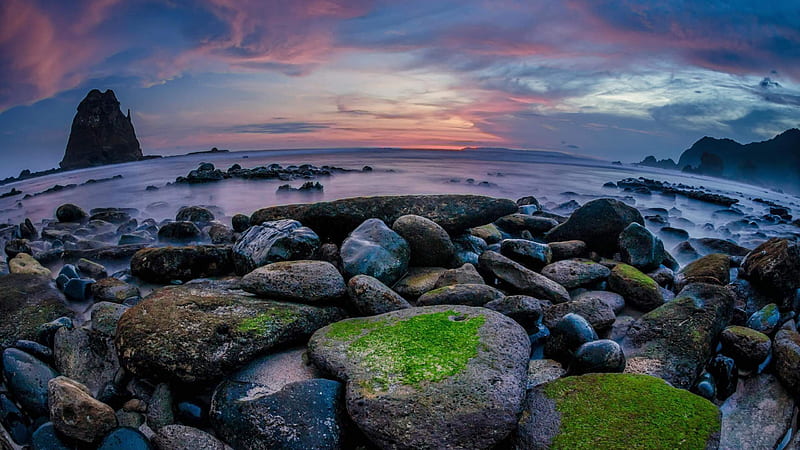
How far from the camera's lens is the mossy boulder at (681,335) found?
2.86 m

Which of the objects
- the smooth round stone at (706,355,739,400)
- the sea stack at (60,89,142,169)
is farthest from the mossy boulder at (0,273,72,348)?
the sea stack at (60,89,142,169)

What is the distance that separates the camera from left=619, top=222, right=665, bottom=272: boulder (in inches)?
199

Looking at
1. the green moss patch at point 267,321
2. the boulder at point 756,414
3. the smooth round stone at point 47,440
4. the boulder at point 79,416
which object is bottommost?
the boulder at point 756,414

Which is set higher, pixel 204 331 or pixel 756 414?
pixel 204 331

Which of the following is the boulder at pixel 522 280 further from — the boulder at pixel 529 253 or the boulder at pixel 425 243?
the boulder at pixel 529 253

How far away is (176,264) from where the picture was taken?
172 inches

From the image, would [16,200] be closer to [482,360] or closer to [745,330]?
[482,360]

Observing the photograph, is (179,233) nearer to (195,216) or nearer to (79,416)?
(195,216)

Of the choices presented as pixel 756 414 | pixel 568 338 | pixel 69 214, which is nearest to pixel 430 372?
pixel 568 338

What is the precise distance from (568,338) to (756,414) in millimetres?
1165

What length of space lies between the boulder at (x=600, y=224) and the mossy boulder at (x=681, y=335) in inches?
80.1

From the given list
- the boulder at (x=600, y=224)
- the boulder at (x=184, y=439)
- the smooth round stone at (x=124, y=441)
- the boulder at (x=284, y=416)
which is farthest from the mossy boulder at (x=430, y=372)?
the boulder at (x=600, y=224)

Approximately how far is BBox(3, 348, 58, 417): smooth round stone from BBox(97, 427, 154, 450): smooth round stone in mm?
713

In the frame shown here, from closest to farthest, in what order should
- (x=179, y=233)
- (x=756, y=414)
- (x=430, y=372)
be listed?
1. (x=430, y=372)
2. (x=756, y=414)
3. (x=179, y=233)
